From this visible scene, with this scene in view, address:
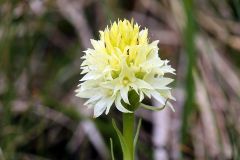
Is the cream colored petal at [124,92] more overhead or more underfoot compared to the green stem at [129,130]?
more overhead

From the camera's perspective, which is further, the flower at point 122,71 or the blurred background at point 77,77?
the blurred background at point 77,77

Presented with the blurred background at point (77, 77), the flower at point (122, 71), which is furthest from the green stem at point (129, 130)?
the blurred background at point (77, 77)

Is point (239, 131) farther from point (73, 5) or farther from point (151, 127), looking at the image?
point (73, 5)

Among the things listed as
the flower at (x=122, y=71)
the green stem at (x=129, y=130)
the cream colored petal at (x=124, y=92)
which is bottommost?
the green stem at (x=129, y=130)

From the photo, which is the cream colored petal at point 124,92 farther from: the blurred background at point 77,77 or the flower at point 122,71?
the blurred background at point 77,77

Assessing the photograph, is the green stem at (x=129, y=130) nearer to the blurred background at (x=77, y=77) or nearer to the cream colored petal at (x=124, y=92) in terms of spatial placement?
the cream colored petal at (x=124, y=92)

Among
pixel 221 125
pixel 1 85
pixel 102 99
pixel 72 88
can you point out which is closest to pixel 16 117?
pixel 1 85
